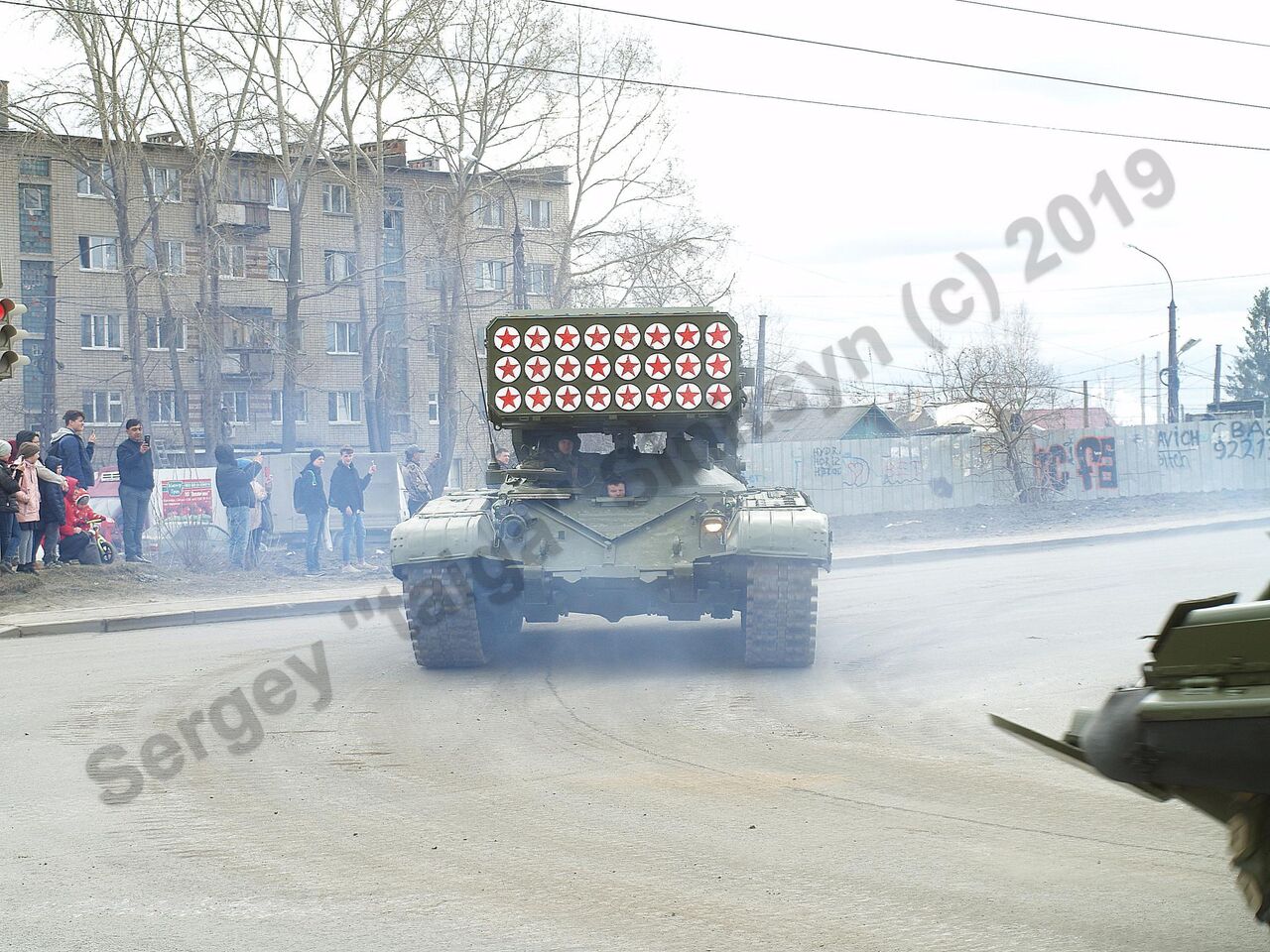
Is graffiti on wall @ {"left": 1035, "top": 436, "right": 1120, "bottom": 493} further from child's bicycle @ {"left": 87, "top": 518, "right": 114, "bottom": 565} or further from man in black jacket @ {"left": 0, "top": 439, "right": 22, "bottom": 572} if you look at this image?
man in black jacket @ {"left": 0, "top": 439, "right": 22, "bottom": 572}

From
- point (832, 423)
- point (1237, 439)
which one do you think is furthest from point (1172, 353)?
point (832, 423)

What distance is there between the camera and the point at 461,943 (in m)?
4.70

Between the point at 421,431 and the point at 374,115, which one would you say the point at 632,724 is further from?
the point at 421,431

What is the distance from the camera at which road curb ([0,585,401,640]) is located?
47.2 ft

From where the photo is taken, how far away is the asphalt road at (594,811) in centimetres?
489

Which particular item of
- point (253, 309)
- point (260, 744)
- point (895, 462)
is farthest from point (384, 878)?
point (253, 309)

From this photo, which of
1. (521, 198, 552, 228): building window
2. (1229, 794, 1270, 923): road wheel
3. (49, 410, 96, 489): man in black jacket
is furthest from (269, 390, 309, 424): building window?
(1229, 794, 1270, 923): road wheel

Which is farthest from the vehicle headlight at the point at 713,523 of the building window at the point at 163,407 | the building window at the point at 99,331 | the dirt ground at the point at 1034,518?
the building window at the point at 99,331

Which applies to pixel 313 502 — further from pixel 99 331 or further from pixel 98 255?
pixel 98 255

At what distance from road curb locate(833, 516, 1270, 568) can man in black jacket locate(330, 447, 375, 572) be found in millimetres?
6880

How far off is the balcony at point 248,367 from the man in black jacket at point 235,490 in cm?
3609

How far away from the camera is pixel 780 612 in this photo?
1053 cm

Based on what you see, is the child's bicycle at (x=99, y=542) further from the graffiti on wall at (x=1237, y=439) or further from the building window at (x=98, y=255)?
the building window at (x=98, y=255)

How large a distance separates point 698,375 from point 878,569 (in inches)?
402
